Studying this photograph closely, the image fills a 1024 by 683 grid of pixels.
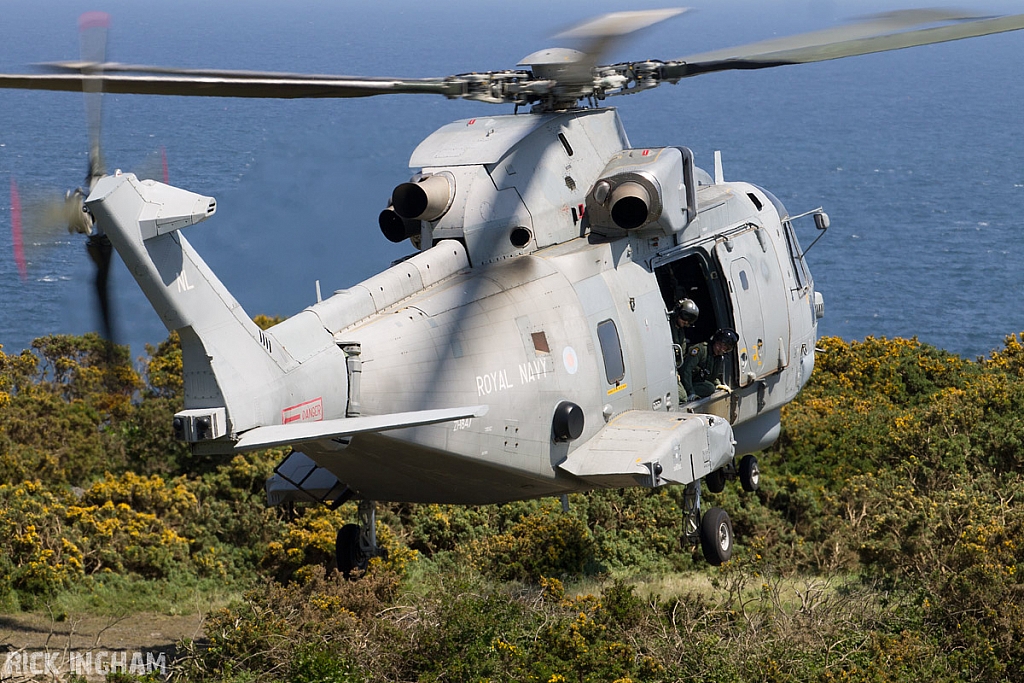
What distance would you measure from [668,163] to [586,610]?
5.29m

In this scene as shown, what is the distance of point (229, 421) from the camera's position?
9.47 metres

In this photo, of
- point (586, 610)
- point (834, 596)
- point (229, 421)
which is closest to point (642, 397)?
point (586, 610)

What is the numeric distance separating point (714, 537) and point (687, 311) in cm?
272

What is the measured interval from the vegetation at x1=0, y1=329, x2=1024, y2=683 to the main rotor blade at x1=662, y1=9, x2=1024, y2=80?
6246 millimetres

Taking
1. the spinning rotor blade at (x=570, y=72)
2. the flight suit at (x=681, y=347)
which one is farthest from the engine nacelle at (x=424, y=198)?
the flight suit at (x=681, y=347)

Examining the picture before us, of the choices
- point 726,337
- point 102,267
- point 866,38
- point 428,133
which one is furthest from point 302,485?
point 428,133

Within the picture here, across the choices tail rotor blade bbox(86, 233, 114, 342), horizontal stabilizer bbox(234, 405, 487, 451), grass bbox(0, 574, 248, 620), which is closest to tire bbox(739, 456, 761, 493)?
grass bbox(0, 574, 248, 620)

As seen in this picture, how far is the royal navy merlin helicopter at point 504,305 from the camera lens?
9555 mm

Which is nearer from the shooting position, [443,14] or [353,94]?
[353,94]

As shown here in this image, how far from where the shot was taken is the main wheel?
47.4 feet

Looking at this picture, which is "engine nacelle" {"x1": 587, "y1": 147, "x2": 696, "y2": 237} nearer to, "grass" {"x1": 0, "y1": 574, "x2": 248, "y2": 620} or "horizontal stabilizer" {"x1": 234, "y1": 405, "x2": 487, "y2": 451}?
"horizontal stabilizer" {"x1": 234, "y1": 405, "x2": 487, "y2": 451}

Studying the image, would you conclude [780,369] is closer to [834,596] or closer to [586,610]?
[834,596]

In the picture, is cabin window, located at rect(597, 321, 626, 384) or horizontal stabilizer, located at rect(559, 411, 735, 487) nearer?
horizontal stabilizer, located at rect(559, 411, 735, 487)

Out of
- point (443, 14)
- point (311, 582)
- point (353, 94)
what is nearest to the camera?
point (353, 94)
